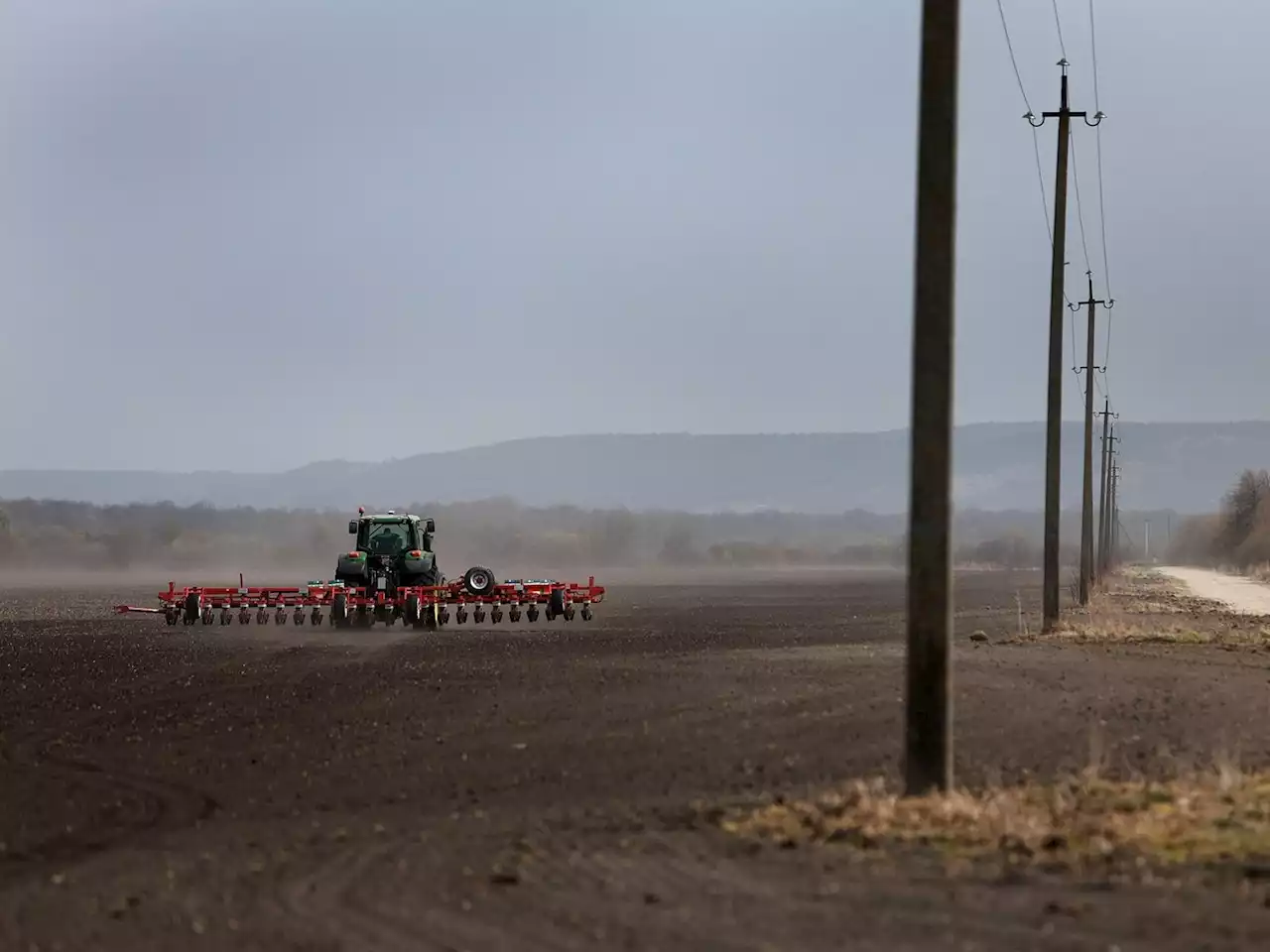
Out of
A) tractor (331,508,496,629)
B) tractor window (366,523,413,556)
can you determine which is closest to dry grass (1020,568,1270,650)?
tractor (331,508,496,629)

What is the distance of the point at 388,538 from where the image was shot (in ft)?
144

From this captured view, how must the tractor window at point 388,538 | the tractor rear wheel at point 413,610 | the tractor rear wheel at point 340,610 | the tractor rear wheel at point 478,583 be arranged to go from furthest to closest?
the tractor window at point 388,538 < the tractor rear wheel at point 478,583 < the tractor rear wheel at point 413,610 < the tractor rear wheel at point 340,610

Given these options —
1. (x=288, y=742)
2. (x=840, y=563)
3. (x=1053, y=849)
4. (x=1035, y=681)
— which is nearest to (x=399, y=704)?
(x=288, y=742)

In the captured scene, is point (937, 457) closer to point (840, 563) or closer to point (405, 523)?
point (405, 523)

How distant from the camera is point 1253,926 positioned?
916cm

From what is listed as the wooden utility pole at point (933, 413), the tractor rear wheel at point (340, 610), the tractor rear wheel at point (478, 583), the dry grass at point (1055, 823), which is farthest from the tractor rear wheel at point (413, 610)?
the wooden utility pole at point (933, 413)

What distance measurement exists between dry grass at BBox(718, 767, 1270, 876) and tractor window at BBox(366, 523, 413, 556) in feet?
100

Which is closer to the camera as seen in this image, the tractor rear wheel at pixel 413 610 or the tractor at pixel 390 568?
the tractor rear wheel at pixel 413 610

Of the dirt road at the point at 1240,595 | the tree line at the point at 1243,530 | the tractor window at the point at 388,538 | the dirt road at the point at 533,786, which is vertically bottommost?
the dirt road at the point at 533,786

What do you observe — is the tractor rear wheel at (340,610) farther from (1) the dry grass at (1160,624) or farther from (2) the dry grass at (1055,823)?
(2) the dry grass at (1055,823)

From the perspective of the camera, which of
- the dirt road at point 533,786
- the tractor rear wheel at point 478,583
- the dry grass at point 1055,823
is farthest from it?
the tractor rear wheel at point 478,583

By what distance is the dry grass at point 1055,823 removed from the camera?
1109 centimetres

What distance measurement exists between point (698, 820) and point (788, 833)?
0.92 metres

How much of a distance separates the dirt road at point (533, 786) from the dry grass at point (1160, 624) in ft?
9.95
